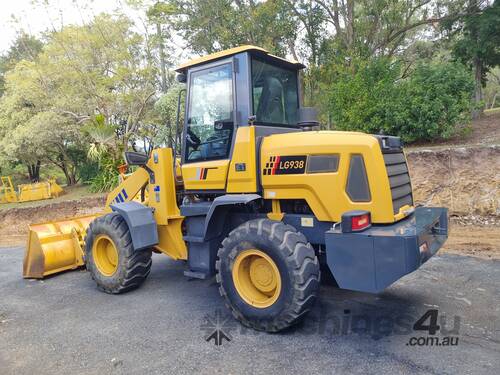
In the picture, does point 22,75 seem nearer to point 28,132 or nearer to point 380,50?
point 28,132

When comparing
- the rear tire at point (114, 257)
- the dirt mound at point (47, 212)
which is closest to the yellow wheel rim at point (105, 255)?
the rear tire at point (114, 257)

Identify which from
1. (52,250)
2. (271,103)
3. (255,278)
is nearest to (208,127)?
(271,103)

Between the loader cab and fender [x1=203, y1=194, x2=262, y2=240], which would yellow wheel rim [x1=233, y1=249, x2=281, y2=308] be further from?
the loader cab

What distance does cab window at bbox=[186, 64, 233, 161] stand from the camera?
4230 mm

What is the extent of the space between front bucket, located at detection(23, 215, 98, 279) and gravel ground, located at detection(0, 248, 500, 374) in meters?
0.52

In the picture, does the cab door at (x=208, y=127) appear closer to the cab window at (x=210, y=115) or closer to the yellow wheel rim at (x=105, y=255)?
the cab window at (x=210, y=115)

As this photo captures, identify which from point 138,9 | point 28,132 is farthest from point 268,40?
point 28,132

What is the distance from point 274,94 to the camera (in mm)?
4484

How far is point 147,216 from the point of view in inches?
189

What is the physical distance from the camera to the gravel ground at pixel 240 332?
10.4 feet

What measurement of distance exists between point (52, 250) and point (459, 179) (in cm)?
782

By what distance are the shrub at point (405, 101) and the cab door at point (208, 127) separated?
670 centimetres

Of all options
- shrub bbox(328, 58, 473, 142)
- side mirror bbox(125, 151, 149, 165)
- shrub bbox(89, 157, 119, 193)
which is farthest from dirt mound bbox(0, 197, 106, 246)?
side mirror bbox(125, 151, 149, 165)

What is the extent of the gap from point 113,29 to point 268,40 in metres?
7.49
